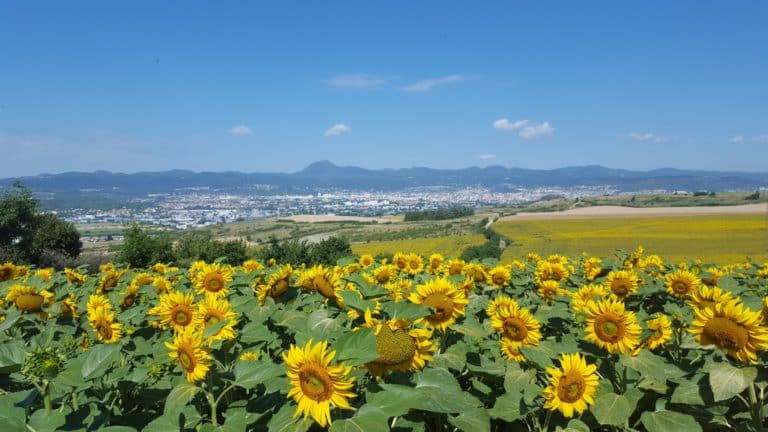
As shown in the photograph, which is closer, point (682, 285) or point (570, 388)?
point (570, 388)

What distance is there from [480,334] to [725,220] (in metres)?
60.0

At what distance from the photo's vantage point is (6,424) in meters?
1.64

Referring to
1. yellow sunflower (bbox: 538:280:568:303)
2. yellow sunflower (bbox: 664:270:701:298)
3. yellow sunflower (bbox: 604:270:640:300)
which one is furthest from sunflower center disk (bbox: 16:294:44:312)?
yellow sunflower (bbox: 664:270:701:298)

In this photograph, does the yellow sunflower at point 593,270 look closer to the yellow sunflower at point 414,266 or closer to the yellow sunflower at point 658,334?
the yellow sunflower at point 414,266

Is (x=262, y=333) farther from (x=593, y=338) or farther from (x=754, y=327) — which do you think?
(x=754, y=327)

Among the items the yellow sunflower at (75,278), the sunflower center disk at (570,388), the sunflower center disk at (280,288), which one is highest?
the sunflower center disk at (280,288)

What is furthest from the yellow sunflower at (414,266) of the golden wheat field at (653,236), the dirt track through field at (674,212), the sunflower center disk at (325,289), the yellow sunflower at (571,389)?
the dirt track through field at (674,212)

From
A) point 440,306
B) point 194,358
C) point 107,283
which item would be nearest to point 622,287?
point 440,306

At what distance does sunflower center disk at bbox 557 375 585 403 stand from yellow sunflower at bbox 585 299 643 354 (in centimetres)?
41

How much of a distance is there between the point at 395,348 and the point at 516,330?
147 cm

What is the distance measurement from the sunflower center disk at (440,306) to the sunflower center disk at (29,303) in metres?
3.22

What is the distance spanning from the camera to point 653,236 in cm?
4447

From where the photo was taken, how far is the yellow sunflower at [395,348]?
1.97 meters

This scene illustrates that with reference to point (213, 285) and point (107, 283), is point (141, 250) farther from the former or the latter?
point (213, 285)
